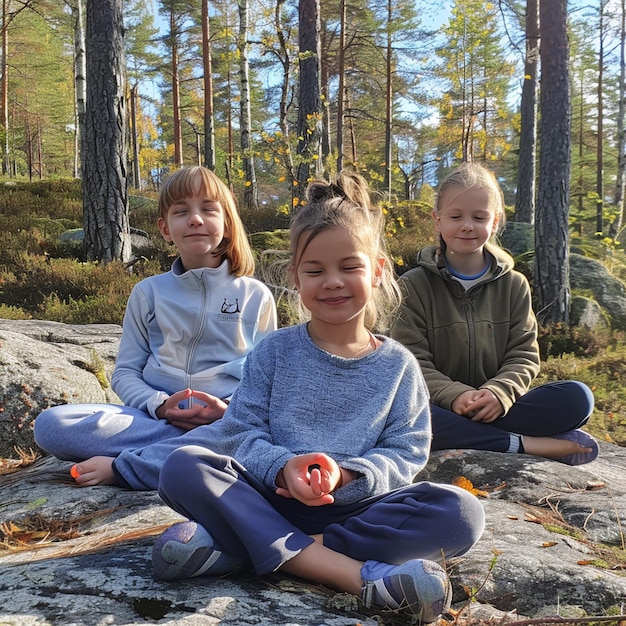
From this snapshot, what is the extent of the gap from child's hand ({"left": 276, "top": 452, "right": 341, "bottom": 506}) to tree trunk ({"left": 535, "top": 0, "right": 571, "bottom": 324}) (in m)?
7.73

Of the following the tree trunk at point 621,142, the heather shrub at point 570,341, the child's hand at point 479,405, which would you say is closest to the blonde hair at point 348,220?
the child's hand at point 479,405

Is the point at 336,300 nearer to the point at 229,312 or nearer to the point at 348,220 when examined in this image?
the point at 348,220

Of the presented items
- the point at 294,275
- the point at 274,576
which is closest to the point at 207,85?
→ the point at 294,275

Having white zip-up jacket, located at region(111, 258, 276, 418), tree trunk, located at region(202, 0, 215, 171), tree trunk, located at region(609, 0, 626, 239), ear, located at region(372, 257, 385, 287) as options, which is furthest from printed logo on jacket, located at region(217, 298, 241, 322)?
tree trunk, located at region(609, 0, 626, 239)

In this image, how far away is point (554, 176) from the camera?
8734mm

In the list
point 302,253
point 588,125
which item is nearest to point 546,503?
point 302,253

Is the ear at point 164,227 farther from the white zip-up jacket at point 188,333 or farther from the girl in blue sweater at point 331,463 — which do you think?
the girl in blue sweater at point 331,463

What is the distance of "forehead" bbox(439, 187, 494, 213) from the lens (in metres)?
3.20

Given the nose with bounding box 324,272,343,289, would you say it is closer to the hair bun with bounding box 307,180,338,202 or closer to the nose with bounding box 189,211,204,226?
the hair bun with bounding box 307,180,338,202

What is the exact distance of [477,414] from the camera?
3174 mm

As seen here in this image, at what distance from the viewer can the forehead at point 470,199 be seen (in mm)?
3203

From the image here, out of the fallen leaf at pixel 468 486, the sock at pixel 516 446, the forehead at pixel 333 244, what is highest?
the forehead at pixel 333 244

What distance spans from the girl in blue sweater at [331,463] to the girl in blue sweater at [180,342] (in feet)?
3.11

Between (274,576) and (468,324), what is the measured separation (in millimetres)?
2084
